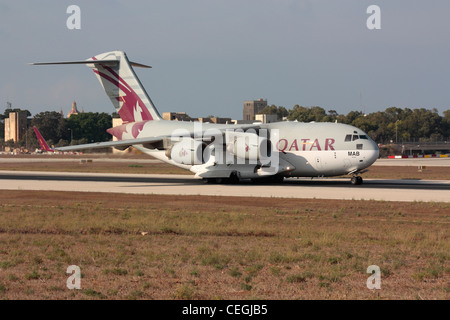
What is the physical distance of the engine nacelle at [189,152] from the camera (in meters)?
39.6

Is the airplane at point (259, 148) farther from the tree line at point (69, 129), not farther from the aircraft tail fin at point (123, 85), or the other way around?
the tree line at point (69, 129)

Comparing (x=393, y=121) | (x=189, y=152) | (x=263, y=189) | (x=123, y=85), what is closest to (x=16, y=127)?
(x=393, y=121)

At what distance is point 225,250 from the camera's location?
16.3 meters

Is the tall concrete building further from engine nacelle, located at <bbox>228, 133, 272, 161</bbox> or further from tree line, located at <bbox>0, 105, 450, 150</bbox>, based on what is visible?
engine nacelle, located at <bbox>228, 133, 272, 161</bbox>

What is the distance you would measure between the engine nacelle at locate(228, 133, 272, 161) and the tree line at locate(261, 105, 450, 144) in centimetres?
9981

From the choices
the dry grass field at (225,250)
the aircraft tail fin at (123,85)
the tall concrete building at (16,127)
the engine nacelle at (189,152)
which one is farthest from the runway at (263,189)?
the tall concrete building at (16,127)

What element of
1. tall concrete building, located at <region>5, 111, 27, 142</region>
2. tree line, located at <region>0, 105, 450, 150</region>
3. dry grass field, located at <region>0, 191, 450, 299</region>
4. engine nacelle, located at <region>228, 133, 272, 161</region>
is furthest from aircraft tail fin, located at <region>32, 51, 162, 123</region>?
tall concrete building, located at <region>5, 111, 27, 142</region>

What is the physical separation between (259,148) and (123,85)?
41.3 feet

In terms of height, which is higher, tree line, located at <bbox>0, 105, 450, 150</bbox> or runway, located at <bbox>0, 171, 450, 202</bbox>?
tree line, located at <bbox>0, 105, 450, 150</bbox>

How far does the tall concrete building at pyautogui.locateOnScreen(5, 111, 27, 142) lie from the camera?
6147 inches

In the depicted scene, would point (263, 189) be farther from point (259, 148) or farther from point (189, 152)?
point (189, 152)

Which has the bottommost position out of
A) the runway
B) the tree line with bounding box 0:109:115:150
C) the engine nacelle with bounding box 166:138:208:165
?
the runway

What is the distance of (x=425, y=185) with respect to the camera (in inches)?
1538
